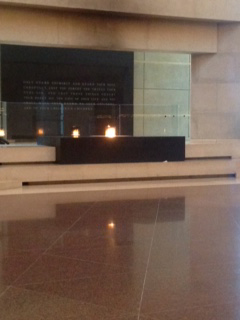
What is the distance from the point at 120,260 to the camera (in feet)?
15.9

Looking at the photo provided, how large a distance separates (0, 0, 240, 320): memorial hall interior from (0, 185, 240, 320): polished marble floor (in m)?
0.02

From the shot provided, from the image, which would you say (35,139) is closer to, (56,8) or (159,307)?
(56,8)

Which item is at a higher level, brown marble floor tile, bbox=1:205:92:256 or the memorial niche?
the memorial niche

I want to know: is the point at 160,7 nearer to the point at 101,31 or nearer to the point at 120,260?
the point at 101,31

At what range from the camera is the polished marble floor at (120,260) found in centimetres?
360

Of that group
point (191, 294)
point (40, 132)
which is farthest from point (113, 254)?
point (40, 132)

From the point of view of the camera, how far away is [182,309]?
3.56 metres

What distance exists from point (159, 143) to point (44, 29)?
4.78 m

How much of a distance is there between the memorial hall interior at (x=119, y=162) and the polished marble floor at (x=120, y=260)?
0.06ft

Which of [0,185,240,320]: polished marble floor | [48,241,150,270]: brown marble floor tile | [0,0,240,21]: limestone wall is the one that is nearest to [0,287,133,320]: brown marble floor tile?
[0,185,240,320]: polished marble floor

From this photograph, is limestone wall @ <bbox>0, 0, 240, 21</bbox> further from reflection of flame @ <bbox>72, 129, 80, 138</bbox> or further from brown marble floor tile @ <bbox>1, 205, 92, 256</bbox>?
brown marble floor tile @ <bbox>1, 205, 92, 256</bbox>

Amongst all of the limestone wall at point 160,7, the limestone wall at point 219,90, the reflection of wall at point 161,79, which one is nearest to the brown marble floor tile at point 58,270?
the limestone wall at point 160,7

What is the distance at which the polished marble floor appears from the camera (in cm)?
360

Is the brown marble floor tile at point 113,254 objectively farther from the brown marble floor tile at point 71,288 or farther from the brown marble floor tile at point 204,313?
the brown marble floor tile at point 204,313
